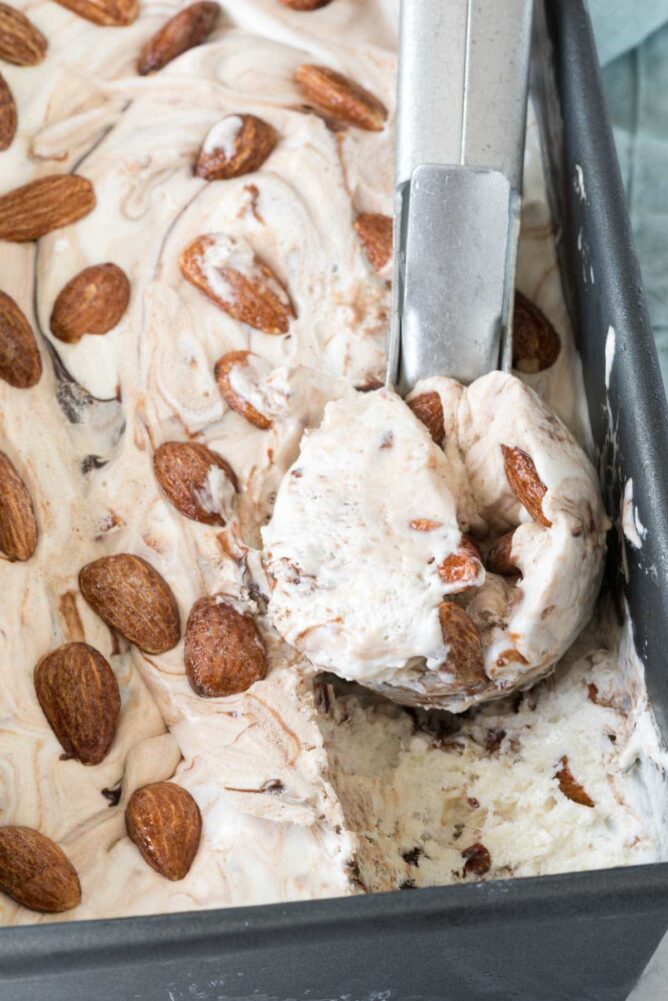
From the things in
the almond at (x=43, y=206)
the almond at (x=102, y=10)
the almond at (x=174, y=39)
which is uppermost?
the almond at (x=102, y=10)

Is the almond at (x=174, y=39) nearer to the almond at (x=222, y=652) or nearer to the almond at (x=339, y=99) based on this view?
the almond at (x=339, y=99)

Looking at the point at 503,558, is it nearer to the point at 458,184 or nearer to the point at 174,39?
the point at 458,184

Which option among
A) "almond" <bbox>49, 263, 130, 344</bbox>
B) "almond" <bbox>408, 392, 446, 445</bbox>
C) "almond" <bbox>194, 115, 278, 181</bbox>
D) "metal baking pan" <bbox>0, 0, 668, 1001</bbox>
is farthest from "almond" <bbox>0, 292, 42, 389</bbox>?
"metal baking pan" <bbox>0, 0, 668, 1001</bbox>

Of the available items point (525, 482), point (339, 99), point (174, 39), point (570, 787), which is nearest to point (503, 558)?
point (525, 482)

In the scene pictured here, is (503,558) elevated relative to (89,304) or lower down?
lower down

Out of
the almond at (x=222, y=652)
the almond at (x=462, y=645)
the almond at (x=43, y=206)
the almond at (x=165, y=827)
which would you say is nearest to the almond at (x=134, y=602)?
the almond at (x=222, y=652)

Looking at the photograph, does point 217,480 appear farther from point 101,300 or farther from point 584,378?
point 584,378
